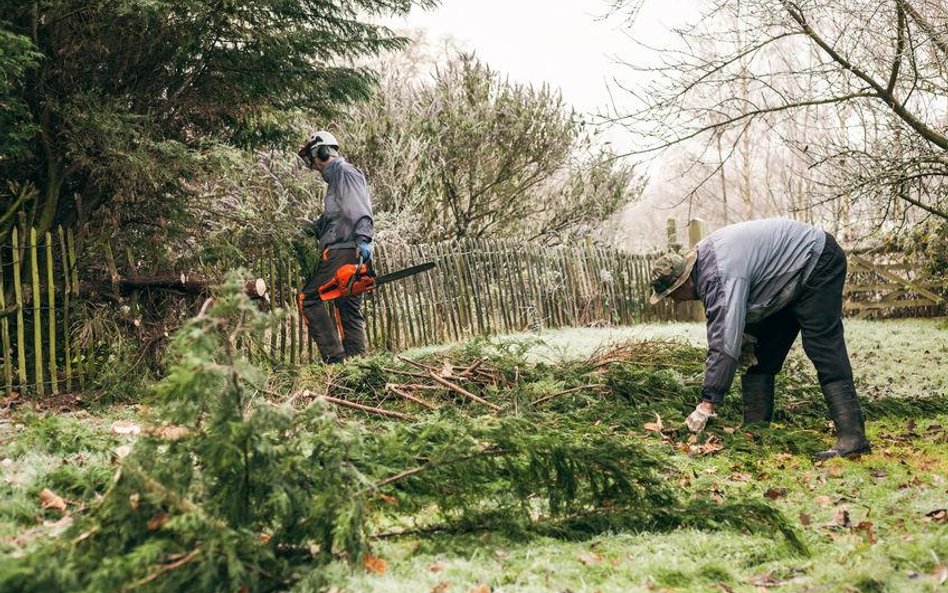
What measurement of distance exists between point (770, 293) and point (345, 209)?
3786 mm

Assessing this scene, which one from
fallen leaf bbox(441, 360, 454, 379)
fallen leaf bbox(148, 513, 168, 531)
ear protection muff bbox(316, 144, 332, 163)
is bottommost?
fallen leaf bbox(148, 513, 168, 531)

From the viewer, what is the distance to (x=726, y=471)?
13.7 ft

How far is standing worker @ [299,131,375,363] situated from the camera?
6.96 metres

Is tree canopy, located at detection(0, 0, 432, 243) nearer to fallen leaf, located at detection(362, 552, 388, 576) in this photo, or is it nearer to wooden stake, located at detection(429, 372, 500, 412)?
wooden stake, located at detection(429, 372, 500, 412)

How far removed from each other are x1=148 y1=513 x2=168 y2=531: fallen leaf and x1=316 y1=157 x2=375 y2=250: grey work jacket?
4.84 meters

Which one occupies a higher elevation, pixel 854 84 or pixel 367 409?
pixel 854 84

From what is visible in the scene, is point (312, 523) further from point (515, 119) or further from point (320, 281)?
point (515, 119)

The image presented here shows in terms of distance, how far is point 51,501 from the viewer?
3055 millimetres

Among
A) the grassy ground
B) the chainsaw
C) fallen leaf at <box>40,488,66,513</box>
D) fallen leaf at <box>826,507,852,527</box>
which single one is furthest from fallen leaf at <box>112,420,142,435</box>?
fallen leaf at <box>826,507,852,527</box>

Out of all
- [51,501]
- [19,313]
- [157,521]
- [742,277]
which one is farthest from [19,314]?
[742,277]

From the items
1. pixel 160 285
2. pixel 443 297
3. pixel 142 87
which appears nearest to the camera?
pixel 160 285

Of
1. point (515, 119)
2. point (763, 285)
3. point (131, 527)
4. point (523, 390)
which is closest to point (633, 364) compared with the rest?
point (523, 390)

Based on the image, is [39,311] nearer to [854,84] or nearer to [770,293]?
[770,293]

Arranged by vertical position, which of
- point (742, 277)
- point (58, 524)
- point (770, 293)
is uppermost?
point (742, 277)
